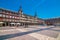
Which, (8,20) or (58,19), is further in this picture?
(58,19)

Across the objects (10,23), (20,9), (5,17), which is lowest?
(10,23)

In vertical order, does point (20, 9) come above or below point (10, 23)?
above

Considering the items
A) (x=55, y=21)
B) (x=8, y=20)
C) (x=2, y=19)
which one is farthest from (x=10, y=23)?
(x=55, y=21)

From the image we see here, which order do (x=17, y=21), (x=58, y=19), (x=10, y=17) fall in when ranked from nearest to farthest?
(x=10, y=17), (x=17, y=21), (x=58, y=19)

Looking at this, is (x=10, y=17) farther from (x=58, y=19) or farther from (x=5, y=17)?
(x=58, y=19)

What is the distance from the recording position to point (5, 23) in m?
49.9

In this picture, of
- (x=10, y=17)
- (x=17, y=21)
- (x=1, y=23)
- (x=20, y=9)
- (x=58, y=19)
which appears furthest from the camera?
(x=58, y=19)

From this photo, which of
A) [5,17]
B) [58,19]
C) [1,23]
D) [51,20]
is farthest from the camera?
[51,20]

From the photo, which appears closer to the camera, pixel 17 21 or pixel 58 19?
pixel 17 21

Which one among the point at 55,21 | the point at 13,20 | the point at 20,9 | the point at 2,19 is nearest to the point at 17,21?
the point at 13,20

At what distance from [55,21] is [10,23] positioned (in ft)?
202

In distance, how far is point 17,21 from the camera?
2398 inches

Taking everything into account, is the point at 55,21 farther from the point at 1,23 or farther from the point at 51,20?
the point at 1,23

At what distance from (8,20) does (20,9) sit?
95.1 feet
